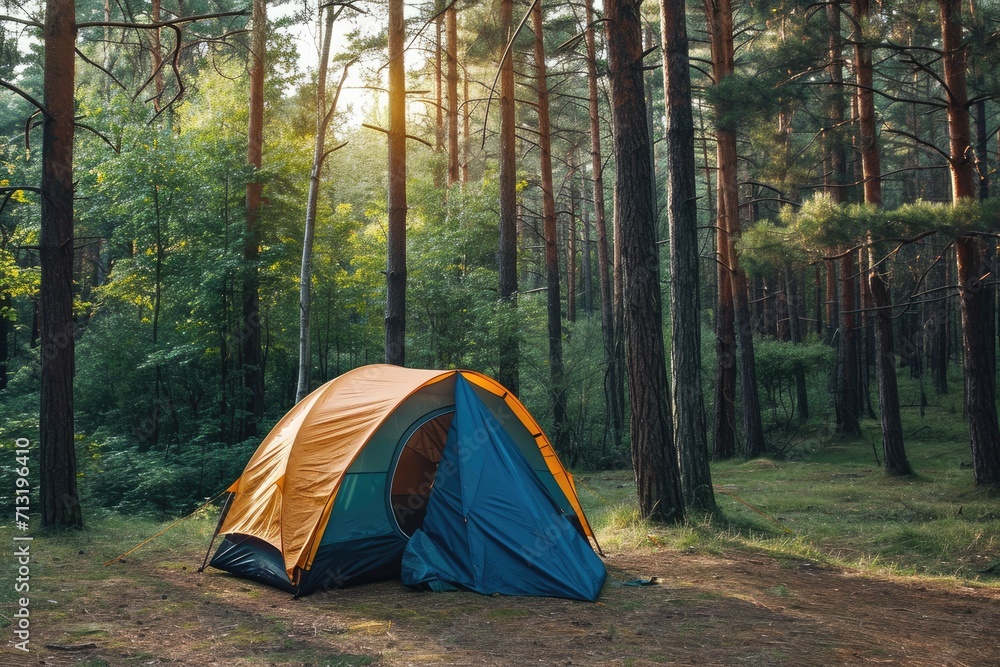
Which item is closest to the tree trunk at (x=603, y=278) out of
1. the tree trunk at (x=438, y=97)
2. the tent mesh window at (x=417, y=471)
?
the tree trunk at (x=438, y=97)

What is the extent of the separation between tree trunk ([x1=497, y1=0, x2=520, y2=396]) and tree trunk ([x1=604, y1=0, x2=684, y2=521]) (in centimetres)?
642

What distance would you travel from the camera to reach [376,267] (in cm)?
1980

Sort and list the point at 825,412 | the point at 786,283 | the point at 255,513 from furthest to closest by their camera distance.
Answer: the point at 786,283 → the point at 825,412 → the point at 255,513

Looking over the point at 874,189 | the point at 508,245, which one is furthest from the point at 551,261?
the point at 874,189

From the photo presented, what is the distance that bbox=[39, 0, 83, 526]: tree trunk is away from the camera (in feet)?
27.1

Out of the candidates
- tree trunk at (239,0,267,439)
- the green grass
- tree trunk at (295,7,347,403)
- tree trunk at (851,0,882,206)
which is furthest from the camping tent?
tree trunk at (239,0,267,439)

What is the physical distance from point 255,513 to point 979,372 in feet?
32.1

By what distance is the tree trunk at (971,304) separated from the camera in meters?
10.6

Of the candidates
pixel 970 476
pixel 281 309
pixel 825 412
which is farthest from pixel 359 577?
pixel 825 412

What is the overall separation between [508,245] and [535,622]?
10.4m

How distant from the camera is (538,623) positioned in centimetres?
505

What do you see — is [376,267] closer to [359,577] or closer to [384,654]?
[359,577]

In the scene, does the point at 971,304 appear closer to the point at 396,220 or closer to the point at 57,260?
the point at 396,220

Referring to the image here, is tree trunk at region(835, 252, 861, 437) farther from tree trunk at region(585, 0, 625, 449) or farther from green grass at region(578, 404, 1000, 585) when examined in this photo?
tree trunk at region(585, 0, 625, 449)
